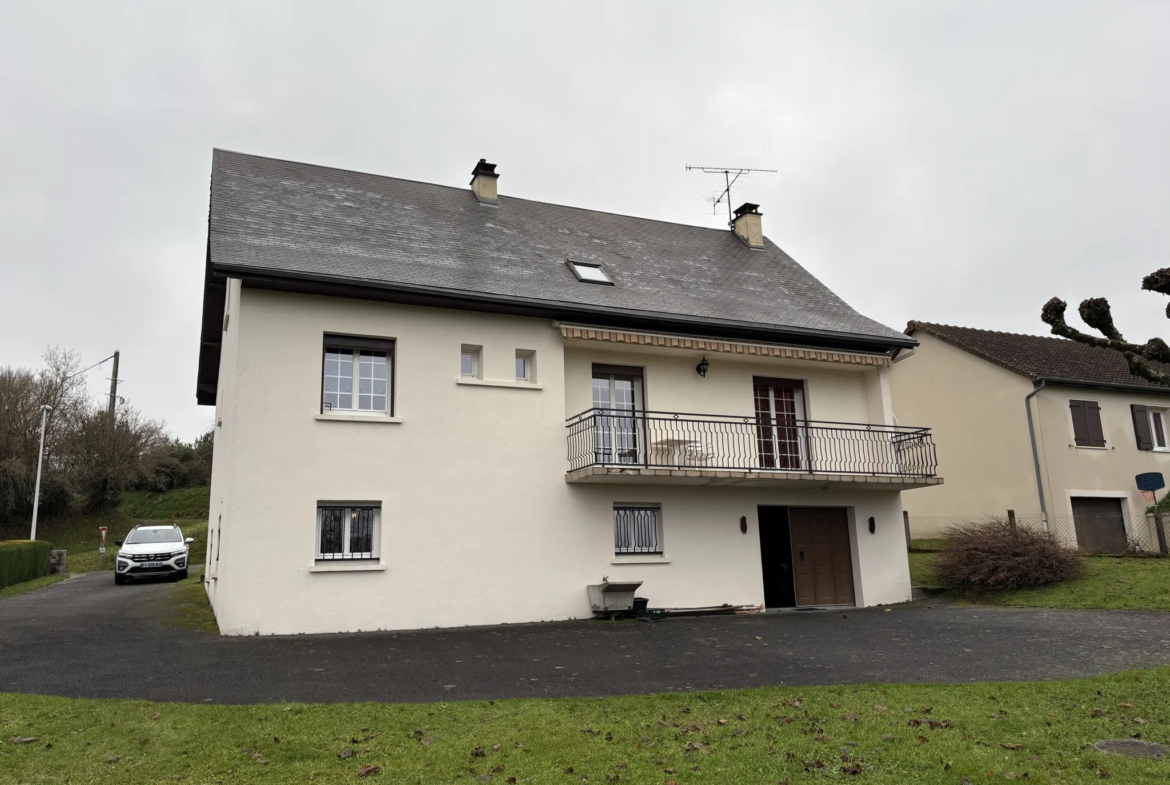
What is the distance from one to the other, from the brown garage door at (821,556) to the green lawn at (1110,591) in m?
2.64

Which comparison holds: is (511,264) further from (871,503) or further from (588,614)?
(871,503)

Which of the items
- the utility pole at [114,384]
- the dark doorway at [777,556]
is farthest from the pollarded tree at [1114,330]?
the utility pole at [114,384]

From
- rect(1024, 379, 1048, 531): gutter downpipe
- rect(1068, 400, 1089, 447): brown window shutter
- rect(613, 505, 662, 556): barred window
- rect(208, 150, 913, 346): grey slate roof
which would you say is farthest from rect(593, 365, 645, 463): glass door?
rect(1068, 400, 1089, 447): brown window shutter

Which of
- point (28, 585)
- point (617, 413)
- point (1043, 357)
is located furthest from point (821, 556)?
point (28, 585)

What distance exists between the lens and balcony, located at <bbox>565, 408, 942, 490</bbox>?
49.8ft

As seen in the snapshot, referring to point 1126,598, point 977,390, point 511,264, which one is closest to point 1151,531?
point 977,390

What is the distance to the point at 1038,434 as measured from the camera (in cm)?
2395

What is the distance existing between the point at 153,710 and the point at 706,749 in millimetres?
4840

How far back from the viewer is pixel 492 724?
722 cm

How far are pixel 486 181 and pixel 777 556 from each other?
1081cm

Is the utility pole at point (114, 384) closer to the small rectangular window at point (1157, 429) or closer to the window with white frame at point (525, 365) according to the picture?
the window with white frame at point (525, 365)

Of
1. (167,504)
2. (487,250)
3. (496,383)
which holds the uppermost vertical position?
(487,250)

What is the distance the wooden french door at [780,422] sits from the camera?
17.5m

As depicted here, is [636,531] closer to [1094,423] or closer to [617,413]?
[617,413]
